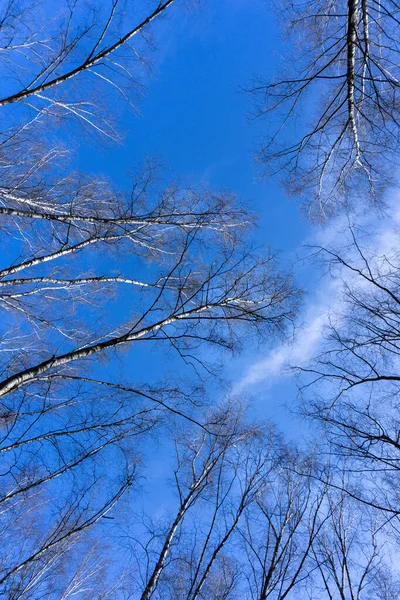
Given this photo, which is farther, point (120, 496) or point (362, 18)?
point (120, 496)

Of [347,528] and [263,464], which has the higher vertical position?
[263,464]

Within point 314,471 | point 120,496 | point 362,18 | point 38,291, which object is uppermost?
point 362,18

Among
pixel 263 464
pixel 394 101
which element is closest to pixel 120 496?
pixel 263 464

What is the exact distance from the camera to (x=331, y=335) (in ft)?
18.8

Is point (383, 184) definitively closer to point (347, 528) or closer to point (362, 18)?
point (362, 18)

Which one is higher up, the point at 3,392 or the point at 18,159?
the point at 18,159

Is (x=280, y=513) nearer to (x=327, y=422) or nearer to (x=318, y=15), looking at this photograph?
(x=327, y=422)

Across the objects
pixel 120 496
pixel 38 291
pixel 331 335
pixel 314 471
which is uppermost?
pixel 38 291

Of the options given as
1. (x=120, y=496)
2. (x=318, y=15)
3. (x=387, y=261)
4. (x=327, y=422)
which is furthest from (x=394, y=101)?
(x=120, y=496)

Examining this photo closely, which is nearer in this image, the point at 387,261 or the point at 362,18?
the point at 362,18

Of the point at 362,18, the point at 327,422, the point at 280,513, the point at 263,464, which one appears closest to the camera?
the point at 362,18

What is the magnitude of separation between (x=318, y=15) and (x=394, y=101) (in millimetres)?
1589

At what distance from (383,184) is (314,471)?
5598mm

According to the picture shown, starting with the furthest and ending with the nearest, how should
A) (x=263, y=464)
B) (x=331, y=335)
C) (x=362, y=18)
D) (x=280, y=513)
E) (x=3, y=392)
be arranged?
1. (x=263, y=464)
2. (x=280, y=513)
3. (x=331, y=335)
4. (x=362, y=18)
5. (x=3, y=392)
